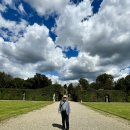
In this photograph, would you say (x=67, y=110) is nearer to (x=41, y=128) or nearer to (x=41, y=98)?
(x=41, y=128)

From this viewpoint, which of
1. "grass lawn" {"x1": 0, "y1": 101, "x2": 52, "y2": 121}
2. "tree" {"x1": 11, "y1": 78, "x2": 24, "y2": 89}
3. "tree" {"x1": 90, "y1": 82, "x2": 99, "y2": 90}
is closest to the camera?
"grass lawn" {"x1": 0, "y1": 101, "x2": 52, "y2": 121}

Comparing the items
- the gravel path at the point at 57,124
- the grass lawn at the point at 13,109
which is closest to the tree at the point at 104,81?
the grass lawn at the point at 13,109

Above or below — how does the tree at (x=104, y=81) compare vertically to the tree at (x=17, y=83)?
above

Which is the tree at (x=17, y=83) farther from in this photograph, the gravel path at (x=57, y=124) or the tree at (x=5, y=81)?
the gravel path at (x=57, y=124)

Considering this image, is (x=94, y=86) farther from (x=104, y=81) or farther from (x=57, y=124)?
(x=57, y=124)

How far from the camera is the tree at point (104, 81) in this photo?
527ft

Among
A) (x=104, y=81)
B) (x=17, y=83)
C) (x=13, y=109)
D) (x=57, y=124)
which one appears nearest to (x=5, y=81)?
(x=17, y=83)

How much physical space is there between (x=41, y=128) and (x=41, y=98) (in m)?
63.7

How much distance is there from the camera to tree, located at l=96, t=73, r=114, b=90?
527ft

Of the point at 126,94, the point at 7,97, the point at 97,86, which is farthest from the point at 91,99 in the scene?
the point at 97,86

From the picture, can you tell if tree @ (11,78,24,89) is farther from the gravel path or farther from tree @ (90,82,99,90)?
the gravel path

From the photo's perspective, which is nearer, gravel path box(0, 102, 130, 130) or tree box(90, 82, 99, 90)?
gravel path box(0, 102, 130, 130)

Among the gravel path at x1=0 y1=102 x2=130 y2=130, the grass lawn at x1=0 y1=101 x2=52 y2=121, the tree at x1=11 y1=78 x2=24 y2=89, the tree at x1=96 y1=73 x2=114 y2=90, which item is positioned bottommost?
the gravel path at x1=0 y1=102 x2=130 y2=130

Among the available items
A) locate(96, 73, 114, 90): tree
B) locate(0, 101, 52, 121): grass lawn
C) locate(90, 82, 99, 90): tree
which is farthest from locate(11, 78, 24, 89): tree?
locate(0, 101, 52, 121): grass lawn
